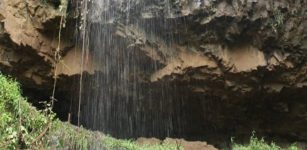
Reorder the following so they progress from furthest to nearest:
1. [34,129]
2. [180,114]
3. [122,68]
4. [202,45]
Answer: [180,114]
[122,68]
[202,45]
[34,129]

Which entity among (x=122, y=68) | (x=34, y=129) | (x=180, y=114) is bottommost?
(x=180, y=114)

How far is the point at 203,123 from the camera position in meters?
11.8

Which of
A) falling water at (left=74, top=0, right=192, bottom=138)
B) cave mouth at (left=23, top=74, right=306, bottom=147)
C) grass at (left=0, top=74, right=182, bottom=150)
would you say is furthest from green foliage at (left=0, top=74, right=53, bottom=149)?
cave mouth at (left=23, top=74, right=306, bottom=147)

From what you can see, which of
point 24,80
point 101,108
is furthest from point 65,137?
point 101,108

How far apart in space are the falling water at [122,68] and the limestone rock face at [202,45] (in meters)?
0.03

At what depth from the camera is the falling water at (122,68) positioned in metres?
10.2

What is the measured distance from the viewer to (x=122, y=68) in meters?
10.7

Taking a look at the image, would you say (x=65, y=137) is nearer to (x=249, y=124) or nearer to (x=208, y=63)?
(x=208, y=63)

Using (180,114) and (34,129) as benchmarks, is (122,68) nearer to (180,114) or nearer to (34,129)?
(180,114)

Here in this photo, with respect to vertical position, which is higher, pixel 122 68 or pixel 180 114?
pixel 122 68

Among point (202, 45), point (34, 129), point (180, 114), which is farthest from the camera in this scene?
point (180, 114)

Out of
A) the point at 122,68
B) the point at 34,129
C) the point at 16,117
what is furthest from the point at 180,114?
the point at 16,117

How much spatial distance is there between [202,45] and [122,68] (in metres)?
2.08

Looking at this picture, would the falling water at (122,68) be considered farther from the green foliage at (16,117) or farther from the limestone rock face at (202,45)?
the green foliage at (16,117)
